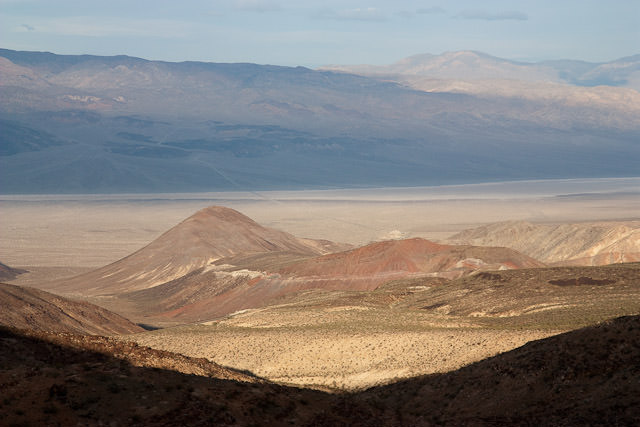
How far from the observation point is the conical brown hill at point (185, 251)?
79.1m

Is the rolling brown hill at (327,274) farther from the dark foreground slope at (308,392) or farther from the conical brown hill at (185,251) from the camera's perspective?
the dark foreground slope at (308,392)

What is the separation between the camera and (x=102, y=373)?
1686cm

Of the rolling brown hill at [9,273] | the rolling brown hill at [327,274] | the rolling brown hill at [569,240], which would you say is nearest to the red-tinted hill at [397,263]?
the rolling brown hill at [327,274]

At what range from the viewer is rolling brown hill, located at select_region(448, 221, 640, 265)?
240 feet

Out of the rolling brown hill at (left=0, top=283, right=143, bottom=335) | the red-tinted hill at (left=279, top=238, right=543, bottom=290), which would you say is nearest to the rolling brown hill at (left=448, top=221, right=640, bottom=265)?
the red-tinted hill at (left=279, top=238, right=543, bottom=290)

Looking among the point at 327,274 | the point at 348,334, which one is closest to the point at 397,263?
the point at 327,274

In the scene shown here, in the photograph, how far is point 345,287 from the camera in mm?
59344

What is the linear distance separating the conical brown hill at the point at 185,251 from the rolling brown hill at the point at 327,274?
379 inches

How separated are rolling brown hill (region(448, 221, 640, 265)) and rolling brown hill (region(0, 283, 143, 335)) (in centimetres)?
4050

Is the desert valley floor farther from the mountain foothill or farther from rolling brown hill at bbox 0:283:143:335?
rolling brown hill at bbox 0:283:143:335

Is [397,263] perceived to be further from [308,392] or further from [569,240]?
[308,392]

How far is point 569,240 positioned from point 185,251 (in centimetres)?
3986

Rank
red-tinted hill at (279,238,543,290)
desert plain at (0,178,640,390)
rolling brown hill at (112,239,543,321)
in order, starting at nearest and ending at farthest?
desert plain at (0,178,640,390), red-tinted hill at (279,238,543,290), rolling brown hill at (112,239,543,321)

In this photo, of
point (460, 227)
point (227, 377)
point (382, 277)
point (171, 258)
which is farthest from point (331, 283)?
point (460, 227)
